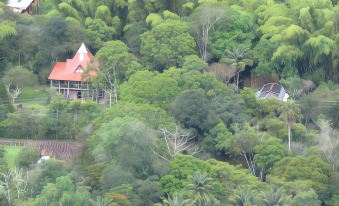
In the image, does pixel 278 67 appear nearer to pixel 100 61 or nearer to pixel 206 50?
pixel 206 50

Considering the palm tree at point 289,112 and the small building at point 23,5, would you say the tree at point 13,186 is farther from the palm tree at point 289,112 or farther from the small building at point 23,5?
the small building at point 23,5

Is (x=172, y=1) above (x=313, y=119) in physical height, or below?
above

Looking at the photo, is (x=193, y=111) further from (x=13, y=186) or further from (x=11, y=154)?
(x=13, y=186)

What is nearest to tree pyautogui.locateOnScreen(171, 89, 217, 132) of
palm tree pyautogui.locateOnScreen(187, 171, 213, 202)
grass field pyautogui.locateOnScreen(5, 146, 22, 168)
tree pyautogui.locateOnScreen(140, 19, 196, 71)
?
tree pyautogui.locateOnScreen(140, 19, 196, 71)

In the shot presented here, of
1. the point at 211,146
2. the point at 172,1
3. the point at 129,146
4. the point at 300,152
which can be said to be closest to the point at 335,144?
the point at 300,152

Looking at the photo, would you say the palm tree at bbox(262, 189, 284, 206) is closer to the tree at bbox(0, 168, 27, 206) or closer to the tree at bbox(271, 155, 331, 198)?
the tree at bbox(271, 155, 331, 198)

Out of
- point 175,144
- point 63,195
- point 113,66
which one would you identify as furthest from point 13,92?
point 63,195
